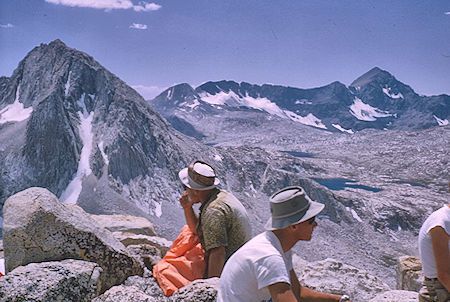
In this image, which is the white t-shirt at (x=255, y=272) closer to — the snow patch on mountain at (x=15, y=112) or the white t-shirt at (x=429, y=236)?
the white t-shirt at (x=429, y=236)

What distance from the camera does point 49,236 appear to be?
6121mm

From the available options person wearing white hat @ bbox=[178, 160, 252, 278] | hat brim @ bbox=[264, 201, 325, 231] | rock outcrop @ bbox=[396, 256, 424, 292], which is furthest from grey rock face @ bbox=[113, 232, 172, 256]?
hat brim @ bbox=[264, 201, 325, 231]

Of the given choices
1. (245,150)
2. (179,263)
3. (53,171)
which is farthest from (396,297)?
(245,150)

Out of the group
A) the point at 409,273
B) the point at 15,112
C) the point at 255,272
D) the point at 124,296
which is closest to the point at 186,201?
the point at 124,296

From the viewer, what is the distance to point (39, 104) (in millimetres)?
67750

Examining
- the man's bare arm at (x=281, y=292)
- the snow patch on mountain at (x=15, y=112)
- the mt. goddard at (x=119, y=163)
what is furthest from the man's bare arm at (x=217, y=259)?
the snow patch on mountain at (x=15, y=112)

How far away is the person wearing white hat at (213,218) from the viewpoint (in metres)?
5.89

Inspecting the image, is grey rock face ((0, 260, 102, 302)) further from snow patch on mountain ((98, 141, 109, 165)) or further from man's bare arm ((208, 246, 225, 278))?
snow patch on mountain ((98, 141, 109, 165))

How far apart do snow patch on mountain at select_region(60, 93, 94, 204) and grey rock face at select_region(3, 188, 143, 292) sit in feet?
180

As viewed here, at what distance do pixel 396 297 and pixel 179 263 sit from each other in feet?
13.1

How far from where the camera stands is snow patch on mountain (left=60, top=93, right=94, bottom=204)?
5922 cm

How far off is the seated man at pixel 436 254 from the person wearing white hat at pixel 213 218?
2.72 meters

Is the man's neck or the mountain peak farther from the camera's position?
the mountain peak

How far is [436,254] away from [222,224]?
309 cm
